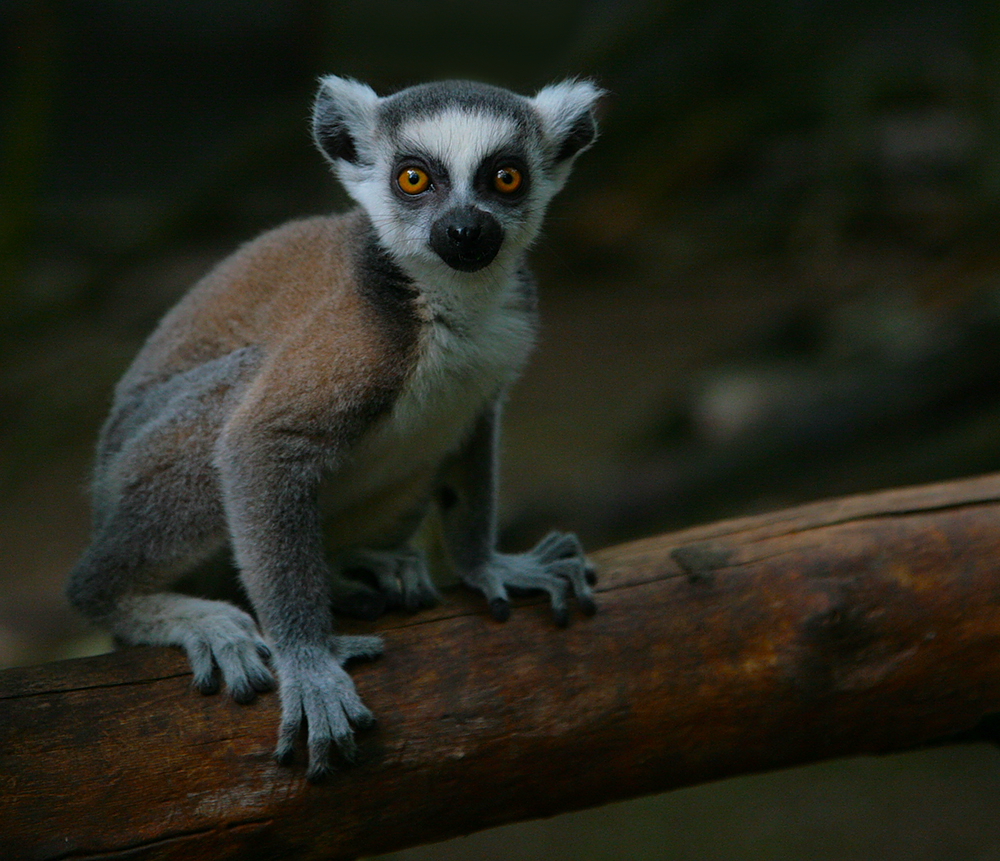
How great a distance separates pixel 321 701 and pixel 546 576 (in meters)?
0.84

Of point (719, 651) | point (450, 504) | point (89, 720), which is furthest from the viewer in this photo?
point (450, 504)

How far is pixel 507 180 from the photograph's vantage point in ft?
10.1

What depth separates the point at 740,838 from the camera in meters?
5.26

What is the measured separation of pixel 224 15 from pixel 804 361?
6.48m

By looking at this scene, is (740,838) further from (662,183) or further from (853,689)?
(662,183)

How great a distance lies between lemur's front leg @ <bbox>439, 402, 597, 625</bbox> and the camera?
3066mm

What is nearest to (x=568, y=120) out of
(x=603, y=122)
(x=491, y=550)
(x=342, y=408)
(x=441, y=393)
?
(x=441, y=393)

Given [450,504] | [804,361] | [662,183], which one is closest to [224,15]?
[662,183]

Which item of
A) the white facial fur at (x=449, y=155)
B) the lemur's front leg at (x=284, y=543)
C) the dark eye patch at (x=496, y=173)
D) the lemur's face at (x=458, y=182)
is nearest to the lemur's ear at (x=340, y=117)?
the white facial fur at (x=449, y=155)

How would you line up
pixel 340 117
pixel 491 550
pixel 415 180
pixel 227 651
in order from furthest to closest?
pixel 491 550
pixel 340 117
pixel 415 180
pixel 227 651

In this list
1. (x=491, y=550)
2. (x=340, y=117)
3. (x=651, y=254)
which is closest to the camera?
(x=340, y=117)

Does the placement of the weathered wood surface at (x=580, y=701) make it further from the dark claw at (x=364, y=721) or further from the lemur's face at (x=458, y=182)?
the lemur's face at (x=458, y=182)

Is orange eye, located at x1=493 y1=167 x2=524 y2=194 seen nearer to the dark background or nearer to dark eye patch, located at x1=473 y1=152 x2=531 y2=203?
dark eye patch, located at x1=473 y1=152 x2=531 y2=203

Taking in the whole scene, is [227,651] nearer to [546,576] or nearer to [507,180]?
[546,576]
